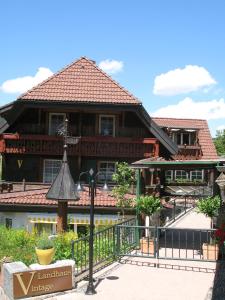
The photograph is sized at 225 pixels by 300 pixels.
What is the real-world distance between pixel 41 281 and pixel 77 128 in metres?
15.8

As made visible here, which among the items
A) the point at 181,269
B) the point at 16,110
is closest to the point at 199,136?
the point at 16,110

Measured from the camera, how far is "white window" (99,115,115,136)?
25344mm

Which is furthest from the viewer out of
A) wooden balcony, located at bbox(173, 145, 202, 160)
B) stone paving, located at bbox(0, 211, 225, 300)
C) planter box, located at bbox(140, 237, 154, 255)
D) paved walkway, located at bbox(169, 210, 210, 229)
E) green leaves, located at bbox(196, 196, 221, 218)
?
wooden balcony, located at bbox(173, 145, 202, 160)

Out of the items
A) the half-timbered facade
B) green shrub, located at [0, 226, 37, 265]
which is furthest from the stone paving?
the half-timbered facade

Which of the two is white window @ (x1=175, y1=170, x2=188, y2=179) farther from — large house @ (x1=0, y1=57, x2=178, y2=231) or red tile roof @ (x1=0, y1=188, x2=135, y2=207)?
red tile roof @ (x1=0, y1=188, x2=135, y2=207)

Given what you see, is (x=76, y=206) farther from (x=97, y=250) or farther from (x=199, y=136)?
(x=199, y=136)

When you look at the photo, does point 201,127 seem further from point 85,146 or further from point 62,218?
point 62,218

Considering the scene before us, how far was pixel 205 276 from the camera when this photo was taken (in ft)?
37.7

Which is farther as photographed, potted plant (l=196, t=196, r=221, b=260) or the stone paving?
potted plant (l=196, t=196, r=221, b=260)

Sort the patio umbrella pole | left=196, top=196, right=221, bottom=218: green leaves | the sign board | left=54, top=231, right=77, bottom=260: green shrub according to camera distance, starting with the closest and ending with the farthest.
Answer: the sign board → left=54, top=231, right=77, bottom=260: green shrub → left=196, top=196, right=221, bottom=218: green leaves → the patio umbrella pole

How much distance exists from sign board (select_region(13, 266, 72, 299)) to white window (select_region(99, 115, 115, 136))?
614 inches

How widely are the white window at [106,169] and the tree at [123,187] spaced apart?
15.7ft

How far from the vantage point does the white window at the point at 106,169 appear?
81.8ft

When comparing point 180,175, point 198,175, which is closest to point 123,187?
point 180,175
